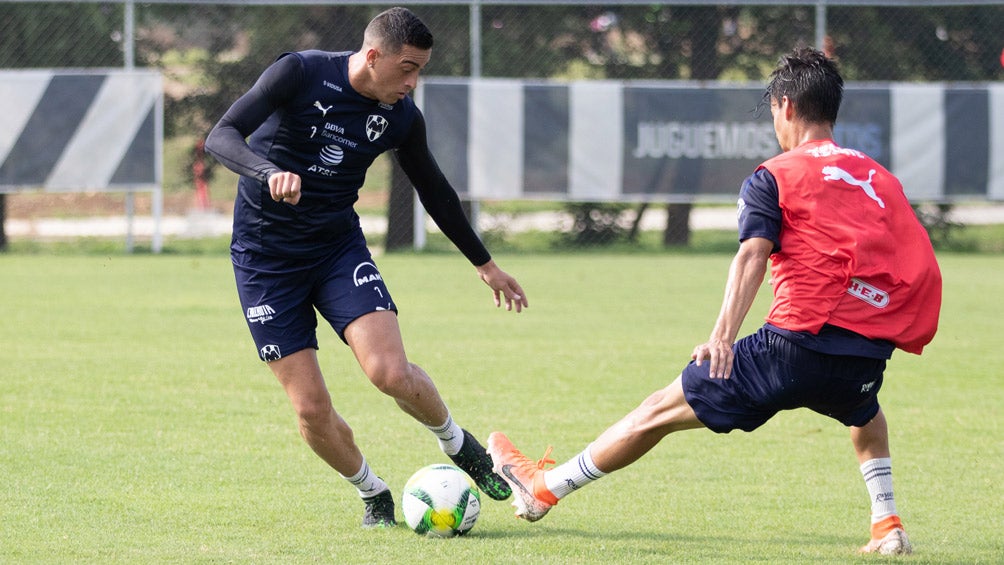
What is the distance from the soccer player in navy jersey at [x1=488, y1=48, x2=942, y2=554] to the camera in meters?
4.38

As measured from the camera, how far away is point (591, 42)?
19.3 meters

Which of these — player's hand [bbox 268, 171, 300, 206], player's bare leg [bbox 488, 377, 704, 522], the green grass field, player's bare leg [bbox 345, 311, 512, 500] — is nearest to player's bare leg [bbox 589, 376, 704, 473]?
player's bare leg [bbox 488, 377, 704, 522]

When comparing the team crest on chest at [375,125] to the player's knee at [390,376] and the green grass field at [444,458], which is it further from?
the green grass field at [444,458]

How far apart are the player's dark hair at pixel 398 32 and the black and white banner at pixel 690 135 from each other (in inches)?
474

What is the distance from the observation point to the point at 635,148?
17.2 meters

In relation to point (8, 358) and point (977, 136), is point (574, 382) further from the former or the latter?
point (977, 136)

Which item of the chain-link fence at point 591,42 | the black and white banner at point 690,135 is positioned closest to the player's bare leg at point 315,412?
the black and white banner at point 690,135

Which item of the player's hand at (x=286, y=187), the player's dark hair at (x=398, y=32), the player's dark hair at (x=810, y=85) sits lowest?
the player's hand at (x=286, y=187)

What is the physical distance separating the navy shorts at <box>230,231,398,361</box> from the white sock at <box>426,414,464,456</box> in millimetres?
524

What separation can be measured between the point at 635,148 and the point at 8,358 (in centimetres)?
981

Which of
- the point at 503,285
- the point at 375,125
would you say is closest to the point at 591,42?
Answer: the point at 503,285

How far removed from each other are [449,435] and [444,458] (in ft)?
3.07

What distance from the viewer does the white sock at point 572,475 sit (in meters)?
4.93

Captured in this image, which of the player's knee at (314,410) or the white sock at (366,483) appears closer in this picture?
the player's knee at (314,410)
